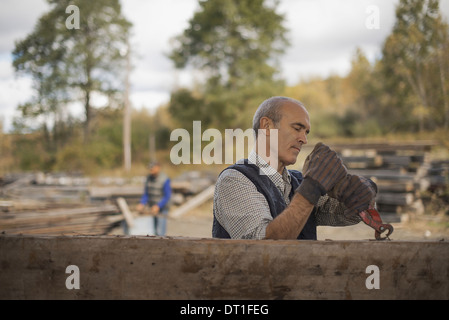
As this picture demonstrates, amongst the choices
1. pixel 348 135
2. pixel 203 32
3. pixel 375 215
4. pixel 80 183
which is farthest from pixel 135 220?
pixel 348 135

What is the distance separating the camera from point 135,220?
8336 millimetres

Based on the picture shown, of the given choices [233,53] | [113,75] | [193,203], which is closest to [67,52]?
[113,75]

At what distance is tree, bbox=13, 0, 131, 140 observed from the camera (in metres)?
25.9

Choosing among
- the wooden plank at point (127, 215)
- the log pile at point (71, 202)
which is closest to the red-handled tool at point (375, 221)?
the log pile at point (71, 202)

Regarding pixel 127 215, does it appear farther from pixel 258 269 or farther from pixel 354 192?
pixel 258 269

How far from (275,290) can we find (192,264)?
0.30 meters

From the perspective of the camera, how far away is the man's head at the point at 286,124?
6.86 ft

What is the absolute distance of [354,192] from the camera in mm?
1781

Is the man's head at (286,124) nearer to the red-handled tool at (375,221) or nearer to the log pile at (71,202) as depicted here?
the red-handled tool at (375,221)

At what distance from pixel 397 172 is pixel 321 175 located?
11.9 metres

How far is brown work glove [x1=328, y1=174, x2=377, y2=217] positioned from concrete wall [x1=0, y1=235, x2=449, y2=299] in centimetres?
41

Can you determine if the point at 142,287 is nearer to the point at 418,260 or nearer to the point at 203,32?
the point at 418,260

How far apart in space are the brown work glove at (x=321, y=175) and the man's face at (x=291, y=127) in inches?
15.6

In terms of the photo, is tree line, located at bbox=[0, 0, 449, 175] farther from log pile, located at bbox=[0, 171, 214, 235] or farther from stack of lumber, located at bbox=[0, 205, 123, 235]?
stack of lumber, located at bbox=[0, 205, 123, 235]
